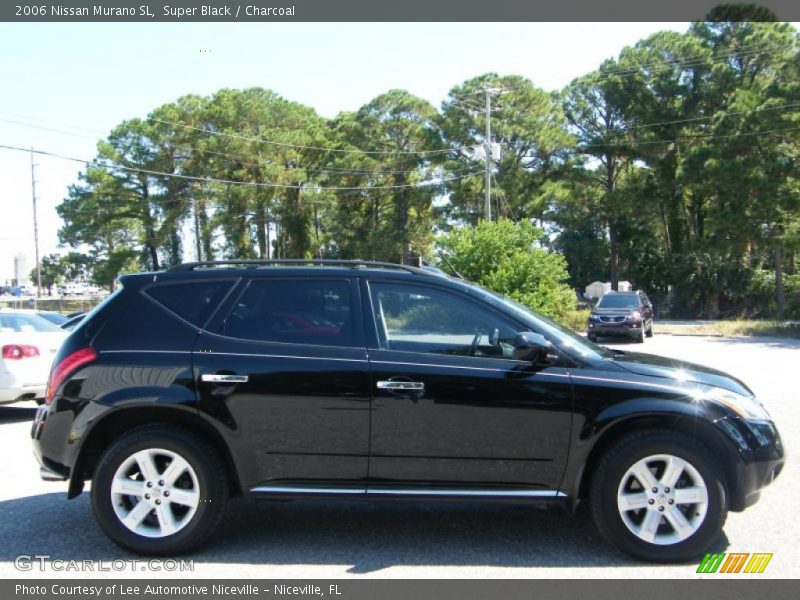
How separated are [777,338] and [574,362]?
2469cm

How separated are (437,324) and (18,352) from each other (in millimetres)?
6838

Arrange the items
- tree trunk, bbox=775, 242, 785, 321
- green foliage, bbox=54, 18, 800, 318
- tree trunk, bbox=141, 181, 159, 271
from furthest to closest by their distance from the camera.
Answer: tree trunk, bbox=141, 181, 159, 271, green foliage, bbox=54, 18, 800, 318, tree trunk, bbox=775, 242, 785, 321

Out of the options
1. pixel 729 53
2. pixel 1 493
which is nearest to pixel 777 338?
pixel 729 53

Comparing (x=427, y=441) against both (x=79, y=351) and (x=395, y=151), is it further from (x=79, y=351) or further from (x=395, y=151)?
(x=395, y=151)

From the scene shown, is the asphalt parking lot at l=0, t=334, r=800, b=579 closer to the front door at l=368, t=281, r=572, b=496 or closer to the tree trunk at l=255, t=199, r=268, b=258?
the front door at l=368, t=281, r=572, b=496

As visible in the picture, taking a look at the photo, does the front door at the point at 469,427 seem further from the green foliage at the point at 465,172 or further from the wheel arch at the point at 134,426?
the green foliage at the point at 465,172

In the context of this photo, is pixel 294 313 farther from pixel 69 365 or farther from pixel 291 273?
pixel 69 365

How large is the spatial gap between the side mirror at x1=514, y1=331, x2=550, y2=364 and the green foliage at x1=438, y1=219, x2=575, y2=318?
53.4ft

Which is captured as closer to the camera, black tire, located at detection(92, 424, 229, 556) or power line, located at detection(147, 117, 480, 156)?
black tire, located at detection(92, 424, 229, 556)

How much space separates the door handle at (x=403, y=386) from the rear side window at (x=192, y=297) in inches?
51.1

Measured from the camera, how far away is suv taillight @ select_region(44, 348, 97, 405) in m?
4.58

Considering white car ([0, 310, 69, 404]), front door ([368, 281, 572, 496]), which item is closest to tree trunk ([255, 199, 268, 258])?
white car ([0, 310, 69, 404])

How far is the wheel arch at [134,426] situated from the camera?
449 cm

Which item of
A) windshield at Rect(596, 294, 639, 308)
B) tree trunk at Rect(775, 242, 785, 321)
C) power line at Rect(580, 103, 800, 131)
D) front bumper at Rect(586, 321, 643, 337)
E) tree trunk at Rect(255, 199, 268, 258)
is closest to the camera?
front bumper at Rect(586, 321, 643, 337)
